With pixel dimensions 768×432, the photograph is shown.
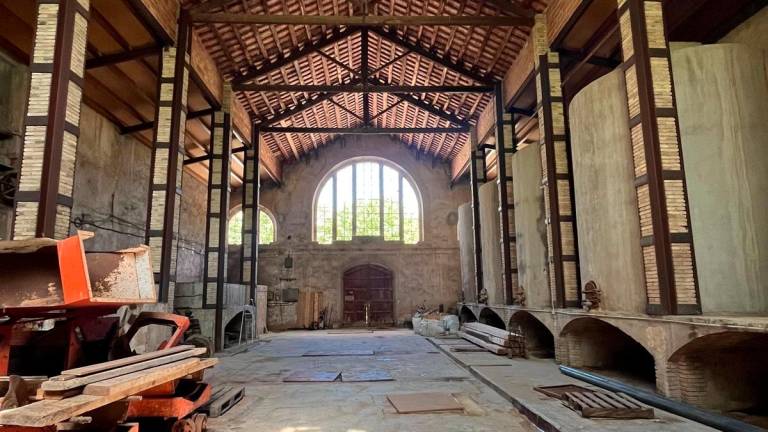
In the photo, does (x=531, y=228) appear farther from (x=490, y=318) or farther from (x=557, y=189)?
(x=490, y=318)

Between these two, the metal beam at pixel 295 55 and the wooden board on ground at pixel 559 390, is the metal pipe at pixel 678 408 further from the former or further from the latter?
the metal beam at pixel 295 55

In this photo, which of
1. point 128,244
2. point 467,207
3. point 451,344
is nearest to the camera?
point 451,344

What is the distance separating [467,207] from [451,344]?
764 cm

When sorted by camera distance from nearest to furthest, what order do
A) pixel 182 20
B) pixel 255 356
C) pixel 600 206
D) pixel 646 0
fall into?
pixel 646 0
pixel 600 206
pixel 182 20
pixel 255 356

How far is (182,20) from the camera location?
11648 mm

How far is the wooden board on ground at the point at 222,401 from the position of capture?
19.6ft

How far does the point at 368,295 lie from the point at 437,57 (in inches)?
510

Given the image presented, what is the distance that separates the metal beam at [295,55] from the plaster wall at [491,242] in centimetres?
750

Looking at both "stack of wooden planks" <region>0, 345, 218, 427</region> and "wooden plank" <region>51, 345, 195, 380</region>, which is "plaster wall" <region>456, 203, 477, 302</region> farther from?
"stack of wooden planks" <region>0, 345, 218, 427</region>

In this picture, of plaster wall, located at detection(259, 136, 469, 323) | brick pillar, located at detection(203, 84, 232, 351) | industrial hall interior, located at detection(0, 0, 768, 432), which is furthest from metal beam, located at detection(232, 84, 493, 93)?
plaster wall, located at detection(259, 136, 469, 323)

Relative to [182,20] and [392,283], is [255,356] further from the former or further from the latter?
[392,283]

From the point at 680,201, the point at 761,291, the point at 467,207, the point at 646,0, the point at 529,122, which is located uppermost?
the point at 529,122

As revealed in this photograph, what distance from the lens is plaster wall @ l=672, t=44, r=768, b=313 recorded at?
22.9 feet

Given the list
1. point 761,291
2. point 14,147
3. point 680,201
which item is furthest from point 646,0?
point 14,147
